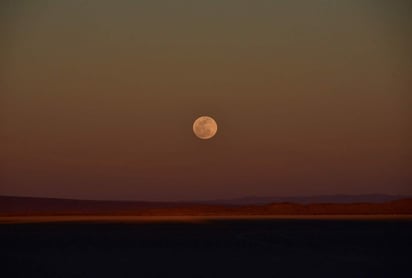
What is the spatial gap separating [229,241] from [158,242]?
4.74 meters

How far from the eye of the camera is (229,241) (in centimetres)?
5847

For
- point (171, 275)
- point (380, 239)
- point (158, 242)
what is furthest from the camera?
point (380, 239)

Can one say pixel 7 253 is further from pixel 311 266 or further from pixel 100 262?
pixel 311 266

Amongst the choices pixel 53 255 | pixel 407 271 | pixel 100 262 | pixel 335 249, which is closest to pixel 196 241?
pixel 335 249

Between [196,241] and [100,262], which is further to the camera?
[196,241]

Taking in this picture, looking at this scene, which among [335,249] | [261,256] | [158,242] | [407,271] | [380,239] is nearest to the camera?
[407,271]

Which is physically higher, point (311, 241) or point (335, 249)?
point (311, 241)

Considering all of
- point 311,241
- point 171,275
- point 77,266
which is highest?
point 311,241

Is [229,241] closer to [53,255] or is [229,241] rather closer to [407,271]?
[53,255]

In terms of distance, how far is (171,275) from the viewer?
3381 cm

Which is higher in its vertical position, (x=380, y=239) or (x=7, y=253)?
(x=380, y=239)

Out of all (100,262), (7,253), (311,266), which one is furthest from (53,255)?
(311,266)

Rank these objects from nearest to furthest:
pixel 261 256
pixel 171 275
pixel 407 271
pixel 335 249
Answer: pixel 171 275
pixel 407 271
pixel 261 256
pixel 335 249

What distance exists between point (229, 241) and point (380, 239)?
458 inches
